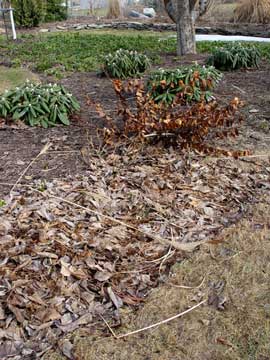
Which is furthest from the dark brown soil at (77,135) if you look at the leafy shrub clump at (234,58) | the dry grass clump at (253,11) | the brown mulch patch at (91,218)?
the dry grass clump at (253,11)

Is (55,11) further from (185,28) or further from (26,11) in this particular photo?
(185,28)

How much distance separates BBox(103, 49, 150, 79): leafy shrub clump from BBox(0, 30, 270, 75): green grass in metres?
0.73

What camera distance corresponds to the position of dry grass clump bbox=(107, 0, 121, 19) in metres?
15.4

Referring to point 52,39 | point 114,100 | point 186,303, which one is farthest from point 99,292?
point 52,39

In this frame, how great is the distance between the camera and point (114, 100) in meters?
5.17

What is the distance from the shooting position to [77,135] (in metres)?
4.00

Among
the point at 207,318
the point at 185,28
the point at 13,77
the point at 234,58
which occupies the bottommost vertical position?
the point at 207,318

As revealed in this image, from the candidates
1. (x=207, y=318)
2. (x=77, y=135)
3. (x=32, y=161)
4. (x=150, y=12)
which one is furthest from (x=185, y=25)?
(x=150, y=12)

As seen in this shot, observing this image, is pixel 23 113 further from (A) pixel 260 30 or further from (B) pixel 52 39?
(A) pixel 260 30

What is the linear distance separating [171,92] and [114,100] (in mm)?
743

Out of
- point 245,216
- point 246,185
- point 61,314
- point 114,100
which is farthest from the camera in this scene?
point 114,100

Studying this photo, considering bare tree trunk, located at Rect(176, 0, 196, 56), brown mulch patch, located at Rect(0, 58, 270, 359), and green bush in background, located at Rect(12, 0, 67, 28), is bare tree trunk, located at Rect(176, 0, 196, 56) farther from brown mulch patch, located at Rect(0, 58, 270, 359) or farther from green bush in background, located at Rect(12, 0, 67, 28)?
green bush in background, located at Rect(12, 0, 67, 28)

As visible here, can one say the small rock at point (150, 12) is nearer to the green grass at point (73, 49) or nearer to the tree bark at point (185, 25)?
the green grass at point (73, 49)

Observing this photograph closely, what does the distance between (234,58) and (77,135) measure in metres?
3.49
